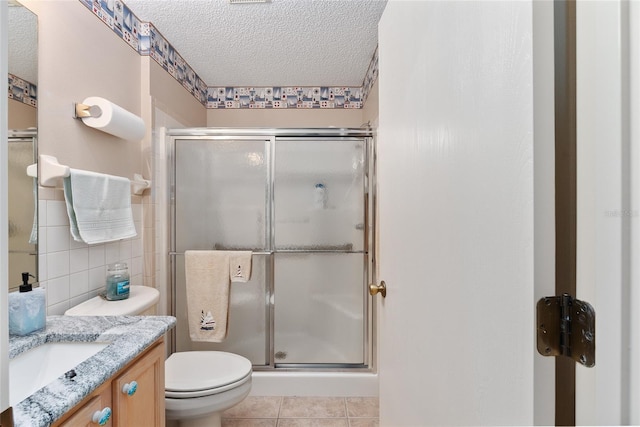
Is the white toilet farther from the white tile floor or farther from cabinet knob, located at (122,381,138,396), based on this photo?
cabinet knob, located at (122,381,138,396)

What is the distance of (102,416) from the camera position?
768mm

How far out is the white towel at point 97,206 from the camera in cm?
124

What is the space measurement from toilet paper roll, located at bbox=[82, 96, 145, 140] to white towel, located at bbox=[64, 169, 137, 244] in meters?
0.22

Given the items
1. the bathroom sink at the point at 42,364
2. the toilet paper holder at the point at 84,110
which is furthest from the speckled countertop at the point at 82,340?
the toilet paper holder at the point at 84,110

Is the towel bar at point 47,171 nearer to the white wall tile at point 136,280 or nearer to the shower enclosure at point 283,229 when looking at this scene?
the white wall tile at point 136,280

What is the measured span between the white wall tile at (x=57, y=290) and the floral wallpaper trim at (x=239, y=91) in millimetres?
1350

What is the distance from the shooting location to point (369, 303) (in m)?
2.13

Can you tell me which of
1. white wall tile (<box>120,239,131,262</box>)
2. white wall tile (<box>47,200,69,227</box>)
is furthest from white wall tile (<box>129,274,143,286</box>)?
white wall tile (<box>47,200,69,227</box>)

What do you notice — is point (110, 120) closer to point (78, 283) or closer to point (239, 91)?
point (78, 283)

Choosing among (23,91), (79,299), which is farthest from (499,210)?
(79,299)

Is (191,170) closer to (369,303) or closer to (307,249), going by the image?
(307,249)

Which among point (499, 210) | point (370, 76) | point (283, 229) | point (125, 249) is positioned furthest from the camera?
point (370, 76)

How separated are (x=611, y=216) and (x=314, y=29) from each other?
2.00 meters

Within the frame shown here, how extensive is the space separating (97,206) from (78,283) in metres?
0.35
